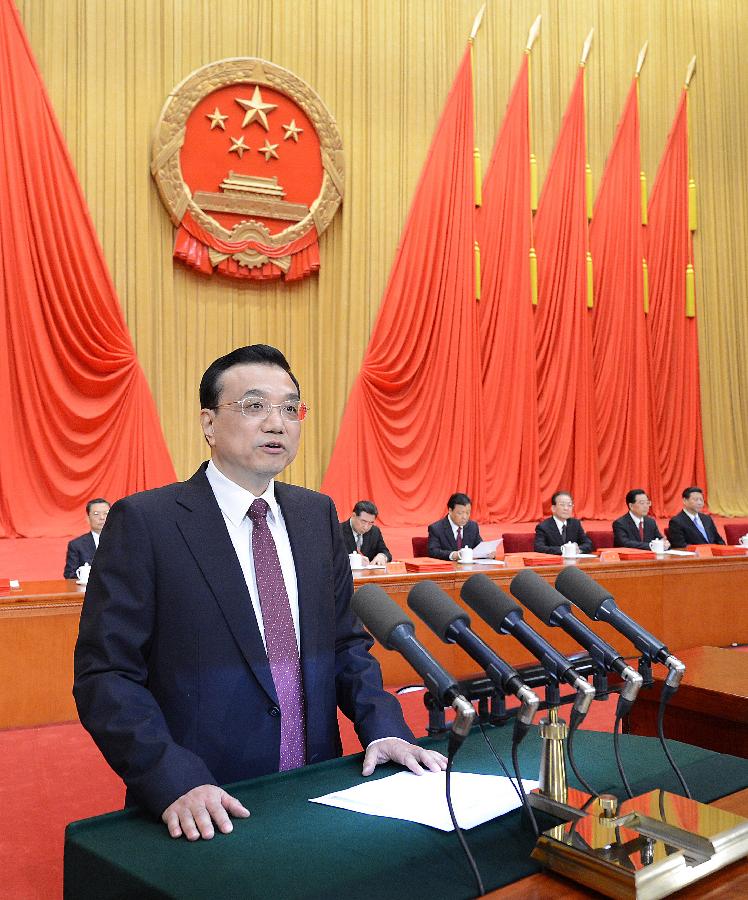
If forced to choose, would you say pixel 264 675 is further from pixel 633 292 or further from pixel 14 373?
pixel 633 292

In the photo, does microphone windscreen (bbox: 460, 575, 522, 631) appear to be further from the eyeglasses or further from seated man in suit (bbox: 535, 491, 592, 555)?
seated man in suit (bbox: 535, 491, 592, 555)

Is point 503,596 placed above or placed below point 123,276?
below

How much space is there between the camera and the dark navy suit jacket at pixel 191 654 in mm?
1380

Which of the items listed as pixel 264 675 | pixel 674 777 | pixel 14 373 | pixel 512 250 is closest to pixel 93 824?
pixel 264 675

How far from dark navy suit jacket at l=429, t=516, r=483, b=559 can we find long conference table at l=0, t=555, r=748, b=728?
3.92 feet

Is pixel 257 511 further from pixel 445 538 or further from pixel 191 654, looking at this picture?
pixel 445 538

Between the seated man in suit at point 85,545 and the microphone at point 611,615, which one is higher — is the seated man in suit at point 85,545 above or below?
below

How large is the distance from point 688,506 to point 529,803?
625 centimetres

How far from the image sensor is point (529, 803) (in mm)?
1156

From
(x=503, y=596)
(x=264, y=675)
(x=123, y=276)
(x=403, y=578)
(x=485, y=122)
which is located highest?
(x=485, y=122)

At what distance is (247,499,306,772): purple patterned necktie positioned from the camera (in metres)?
1.50

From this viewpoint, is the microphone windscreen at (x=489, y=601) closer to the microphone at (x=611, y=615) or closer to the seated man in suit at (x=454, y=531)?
the microphone at (x=611, y=615)

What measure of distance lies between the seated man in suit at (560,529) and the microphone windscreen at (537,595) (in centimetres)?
527

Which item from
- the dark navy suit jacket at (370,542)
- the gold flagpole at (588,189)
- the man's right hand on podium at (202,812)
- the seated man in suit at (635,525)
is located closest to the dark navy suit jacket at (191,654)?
the man's right hand on podium at (202,812)
